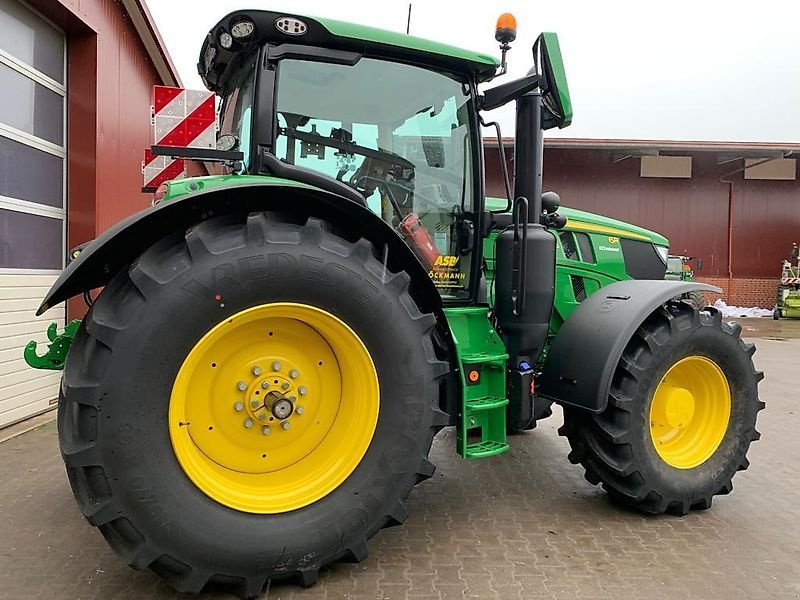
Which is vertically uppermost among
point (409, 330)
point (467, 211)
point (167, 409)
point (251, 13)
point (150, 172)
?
point (251, 13)

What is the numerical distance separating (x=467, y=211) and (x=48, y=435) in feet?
12.2

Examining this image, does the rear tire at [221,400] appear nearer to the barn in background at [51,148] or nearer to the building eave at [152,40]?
the barn in background at [51,148]

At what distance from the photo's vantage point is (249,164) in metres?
2.84

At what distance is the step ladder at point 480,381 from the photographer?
115 inches

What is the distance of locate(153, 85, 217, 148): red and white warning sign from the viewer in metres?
4.93

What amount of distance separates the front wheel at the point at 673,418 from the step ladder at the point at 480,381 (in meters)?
0.51

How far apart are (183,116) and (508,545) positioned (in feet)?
13.1

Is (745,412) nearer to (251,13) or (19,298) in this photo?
(251,13)

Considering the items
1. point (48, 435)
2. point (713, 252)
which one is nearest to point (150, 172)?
point (48, 435)

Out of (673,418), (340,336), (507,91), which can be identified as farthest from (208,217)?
(673,418)

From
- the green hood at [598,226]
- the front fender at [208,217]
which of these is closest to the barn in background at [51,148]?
the front fender at [208,217]

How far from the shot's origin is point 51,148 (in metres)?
5.48

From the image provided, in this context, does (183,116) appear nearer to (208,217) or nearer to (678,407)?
(208,217)

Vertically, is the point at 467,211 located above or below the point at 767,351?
above
